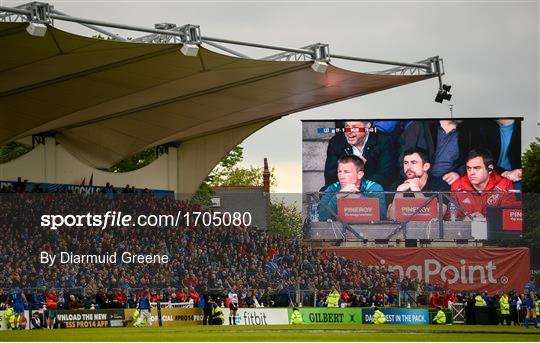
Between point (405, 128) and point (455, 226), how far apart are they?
4.91 metres

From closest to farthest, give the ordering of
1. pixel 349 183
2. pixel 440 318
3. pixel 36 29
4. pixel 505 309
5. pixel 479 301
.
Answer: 1. pixel 36 29
2. pixel 505 309
3. pixel 440 318
4. pixel 479 301
5. pixel 349 183

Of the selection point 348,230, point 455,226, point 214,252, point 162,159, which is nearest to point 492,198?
point 455,226

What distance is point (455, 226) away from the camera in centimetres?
5191

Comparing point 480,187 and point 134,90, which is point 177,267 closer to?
point 134,90

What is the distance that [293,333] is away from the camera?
37500 millimetres

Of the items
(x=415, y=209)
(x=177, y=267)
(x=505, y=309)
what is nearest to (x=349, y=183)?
(x=415, y=209)

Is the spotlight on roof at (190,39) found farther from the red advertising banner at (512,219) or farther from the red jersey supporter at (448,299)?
the red advertising banner at (512,219)

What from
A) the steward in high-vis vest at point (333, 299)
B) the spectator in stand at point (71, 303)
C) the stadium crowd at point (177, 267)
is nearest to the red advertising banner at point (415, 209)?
the stadium crowd at point (177, 267)

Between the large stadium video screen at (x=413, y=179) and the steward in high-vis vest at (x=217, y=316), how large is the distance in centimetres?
999

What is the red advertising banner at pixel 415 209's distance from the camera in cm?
5216

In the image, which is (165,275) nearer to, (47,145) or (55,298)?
(55,298)

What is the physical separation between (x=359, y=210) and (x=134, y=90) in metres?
13.6

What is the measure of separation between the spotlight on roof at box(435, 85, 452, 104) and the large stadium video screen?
7.45 metres

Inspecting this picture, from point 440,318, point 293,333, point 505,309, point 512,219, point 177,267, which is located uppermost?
point 512,219
